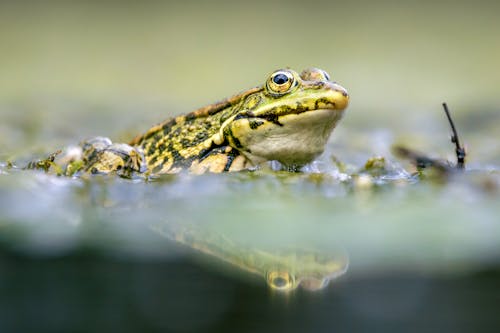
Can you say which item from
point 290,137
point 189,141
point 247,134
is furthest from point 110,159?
point 290,137

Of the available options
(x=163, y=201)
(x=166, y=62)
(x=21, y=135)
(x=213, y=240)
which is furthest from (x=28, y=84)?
(x=213, y=240)

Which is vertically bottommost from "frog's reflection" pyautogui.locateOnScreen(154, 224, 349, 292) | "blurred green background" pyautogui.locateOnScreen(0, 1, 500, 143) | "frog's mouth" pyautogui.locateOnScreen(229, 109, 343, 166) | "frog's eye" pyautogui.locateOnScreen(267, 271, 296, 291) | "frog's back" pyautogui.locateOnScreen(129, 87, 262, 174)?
"frog's eye" pyautogui.locateOnScreen(267, 271, 296, 291)

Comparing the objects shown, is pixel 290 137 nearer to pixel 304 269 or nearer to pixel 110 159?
pixel 110 159

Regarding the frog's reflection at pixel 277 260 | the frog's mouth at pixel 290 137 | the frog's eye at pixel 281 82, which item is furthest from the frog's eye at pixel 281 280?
the frog's eye at pixel 281 82

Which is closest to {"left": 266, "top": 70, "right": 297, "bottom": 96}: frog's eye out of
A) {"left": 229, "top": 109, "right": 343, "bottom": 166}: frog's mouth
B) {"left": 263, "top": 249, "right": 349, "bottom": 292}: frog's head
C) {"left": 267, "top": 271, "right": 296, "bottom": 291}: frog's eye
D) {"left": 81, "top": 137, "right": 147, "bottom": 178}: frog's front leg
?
{"left": 229, "top": 109, "right": 343, "bottom": 166}: frog's mouth

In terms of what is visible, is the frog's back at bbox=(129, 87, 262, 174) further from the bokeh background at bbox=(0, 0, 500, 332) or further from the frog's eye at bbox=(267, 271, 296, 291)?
the frog's eye at bbox=(267, 271, 296, 291)

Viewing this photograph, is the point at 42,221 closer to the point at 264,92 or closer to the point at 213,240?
the point at 213,240

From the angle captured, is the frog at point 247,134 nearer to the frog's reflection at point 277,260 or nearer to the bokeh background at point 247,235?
the bokeh background at point 247,235
